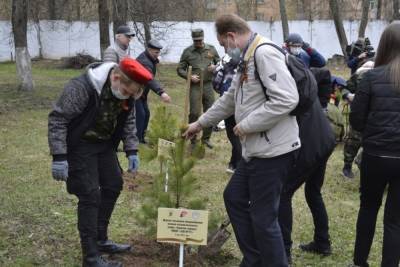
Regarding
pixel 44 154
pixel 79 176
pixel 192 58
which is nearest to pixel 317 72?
pixel 79 176

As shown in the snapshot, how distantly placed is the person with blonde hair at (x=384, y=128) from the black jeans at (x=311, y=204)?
1.46ft

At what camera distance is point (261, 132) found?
10.5 ft

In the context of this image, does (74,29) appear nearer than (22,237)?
No

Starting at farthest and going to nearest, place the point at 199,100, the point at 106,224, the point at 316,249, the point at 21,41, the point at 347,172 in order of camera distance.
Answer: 1. the point at 21,41
2. the point at 199,100
3. the point at 347,172
4. the point at 316,249
5. the point at 106,224

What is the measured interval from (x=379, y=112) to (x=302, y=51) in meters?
1.99

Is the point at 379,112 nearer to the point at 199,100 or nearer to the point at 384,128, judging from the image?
the point at 384,128

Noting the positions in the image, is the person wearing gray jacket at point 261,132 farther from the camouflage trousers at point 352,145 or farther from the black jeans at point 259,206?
the camouflage trousers at point 352,145

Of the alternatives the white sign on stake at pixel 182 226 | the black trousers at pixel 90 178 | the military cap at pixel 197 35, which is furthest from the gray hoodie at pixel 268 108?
the military cap at pixel 197 35

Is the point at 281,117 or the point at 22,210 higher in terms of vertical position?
the point at 281,117

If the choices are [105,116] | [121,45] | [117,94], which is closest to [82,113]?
[105,116]

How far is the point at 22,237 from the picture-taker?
460 centimetres

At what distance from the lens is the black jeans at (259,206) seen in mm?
3270

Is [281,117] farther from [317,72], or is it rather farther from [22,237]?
[22,237]

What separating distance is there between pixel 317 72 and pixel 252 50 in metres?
1.59
